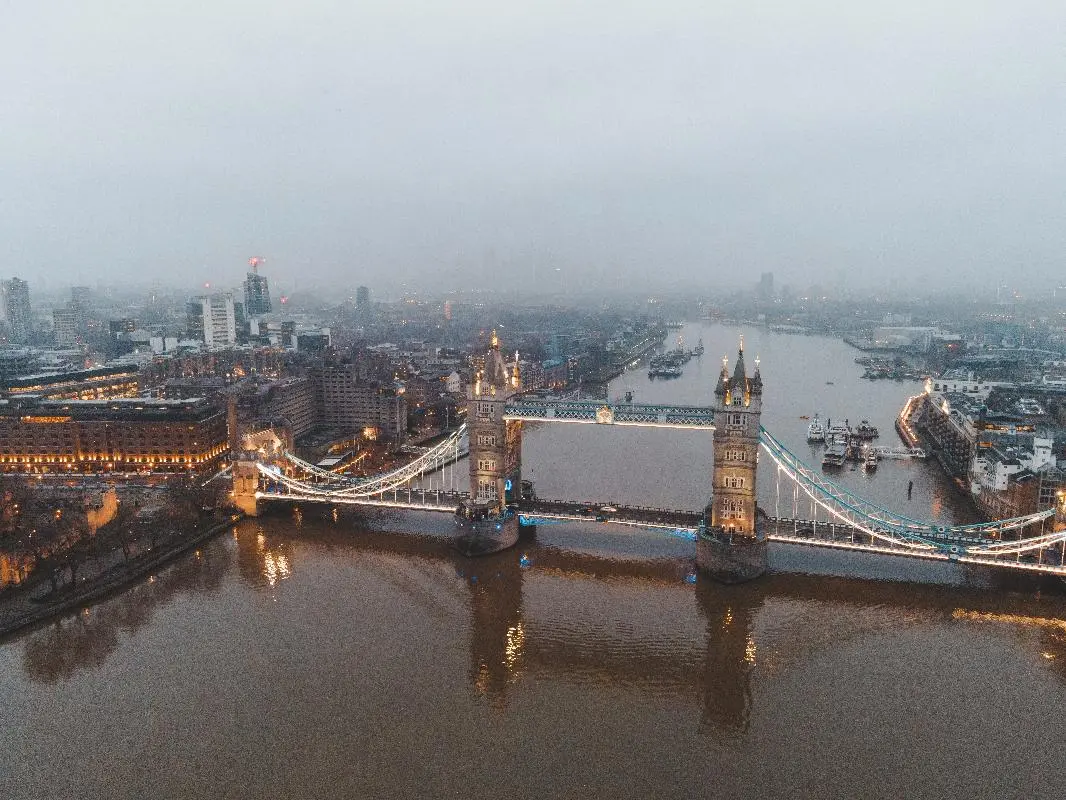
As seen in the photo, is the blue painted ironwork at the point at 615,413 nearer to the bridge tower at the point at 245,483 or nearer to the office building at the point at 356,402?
the bridge tower at the point at 245,483

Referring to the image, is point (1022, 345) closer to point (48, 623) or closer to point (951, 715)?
point (951, 715)

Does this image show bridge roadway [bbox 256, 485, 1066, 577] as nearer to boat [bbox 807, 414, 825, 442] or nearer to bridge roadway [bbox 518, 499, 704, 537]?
bridge roadway [bbox 518, 499, 704, 537]

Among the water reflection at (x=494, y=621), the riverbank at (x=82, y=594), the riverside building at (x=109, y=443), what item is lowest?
the water reflection at (x=494, y=621)

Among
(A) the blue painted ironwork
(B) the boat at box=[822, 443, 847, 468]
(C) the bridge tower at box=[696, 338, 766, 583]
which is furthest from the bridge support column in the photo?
(B) the boat at box=[822, 443, 847, 468]

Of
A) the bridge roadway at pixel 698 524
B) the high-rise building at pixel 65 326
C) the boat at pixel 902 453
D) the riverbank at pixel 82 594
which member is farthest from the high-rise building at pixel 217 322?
the boat at pixel 902 453

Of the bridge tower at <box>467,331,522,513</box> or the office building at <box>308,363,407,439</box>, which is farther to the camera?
the office building at <box>308,363,407,439</box>
